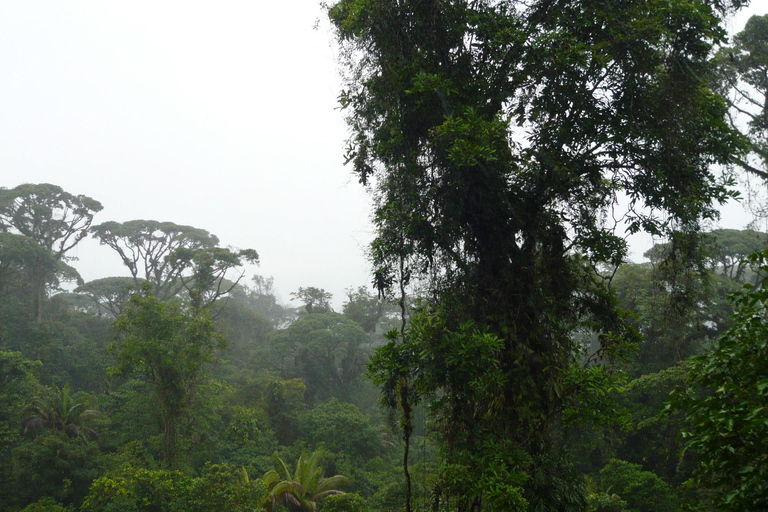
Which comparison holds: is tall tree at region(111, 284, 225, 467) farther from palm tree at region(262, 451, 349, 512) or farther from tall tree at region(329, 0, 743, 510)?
tall tree at region(329, 0, 743, 510)

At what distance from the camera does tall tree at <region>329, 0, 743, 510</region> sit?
409 centimetres

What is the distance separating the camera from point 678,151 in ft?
13.8

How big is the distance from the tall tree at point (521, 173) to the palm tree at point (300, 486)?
361 inches

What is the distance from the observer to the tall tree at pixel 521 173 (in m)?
4.09

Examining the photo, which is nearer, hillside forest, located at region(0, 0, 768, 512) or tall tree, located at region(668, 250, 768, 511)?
tall tree, located at region(668, 250, 768, 511)

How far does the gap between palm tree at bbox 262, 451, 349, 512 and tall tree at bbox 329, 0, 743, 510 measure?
918cm

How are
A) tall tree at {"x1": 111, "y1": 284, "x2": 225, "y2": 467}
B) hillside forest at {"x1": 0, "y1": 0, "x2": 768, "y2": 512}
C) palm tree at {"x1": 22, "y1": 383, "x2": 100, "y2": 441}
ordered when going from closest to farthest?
1. hillside forest at {"x1": 0, "y1": 0, "x2": 768, "y2": 512}
2. tall tree at {"x1": 111, "y1": 284, "x2": 225, "y2": 467}
3. palm tree at {"x1": 22, "y1": 383, "x2": 100, "y2": 441}

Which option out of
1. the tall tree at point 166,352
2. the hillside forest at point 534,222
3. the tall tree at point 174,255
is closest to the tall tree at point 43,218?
the tall tree at point 174,255

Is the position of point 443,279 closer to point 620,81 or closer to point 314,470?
point 620,81

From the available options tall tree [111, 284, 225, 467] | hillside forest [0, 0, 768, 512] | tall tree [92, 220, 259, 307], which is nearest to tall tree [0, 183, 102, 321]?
tall tree [92, 220, 259, 307]

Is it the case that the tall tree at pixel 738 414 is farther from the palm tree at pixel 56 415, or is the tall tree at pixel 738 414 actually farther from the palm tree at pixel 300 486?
the palm tree at pixel 56 415

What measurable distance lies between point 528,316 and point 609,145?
183cm

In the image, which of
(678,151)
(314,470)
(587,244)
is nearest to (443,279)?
(587,244)

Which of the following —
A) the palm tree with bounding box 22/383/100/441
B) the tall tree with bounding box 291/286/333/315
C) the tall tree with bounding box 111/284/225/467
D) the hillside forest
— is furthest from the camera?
the tall tree with bounding box 291/286/333/315
